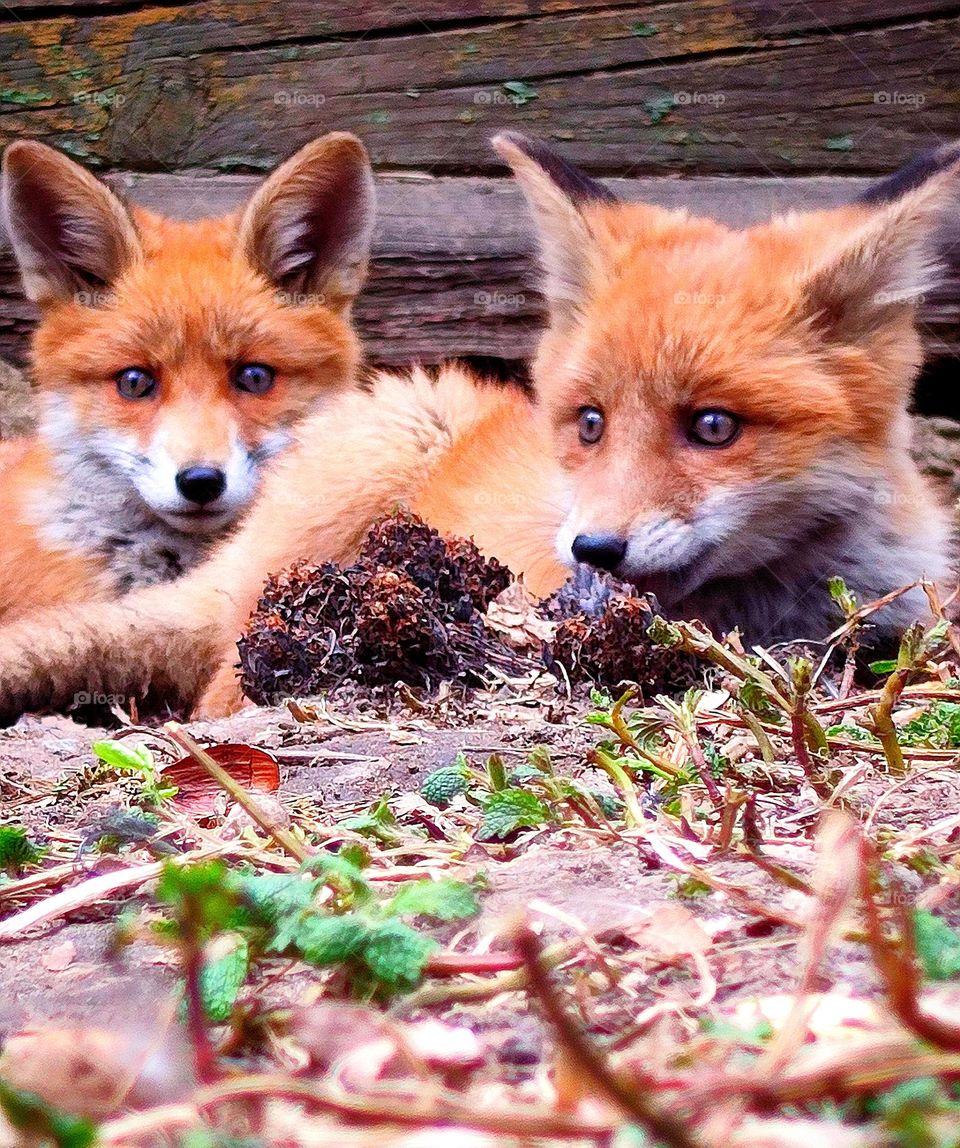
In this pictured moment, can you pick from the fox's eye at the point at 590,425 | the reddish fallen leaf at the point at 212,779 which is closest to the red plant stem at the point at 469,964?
the reddish fallen leaf at the point at 212,779

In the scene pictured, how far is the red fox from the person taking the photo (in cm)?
275

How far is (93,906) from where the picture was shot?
1.25m

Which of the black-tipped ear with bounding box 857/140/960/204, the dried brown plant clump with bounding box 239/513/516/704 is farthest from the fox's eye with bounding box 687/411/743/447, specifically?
the black-tipped ear with bounding box 857/140/960/204

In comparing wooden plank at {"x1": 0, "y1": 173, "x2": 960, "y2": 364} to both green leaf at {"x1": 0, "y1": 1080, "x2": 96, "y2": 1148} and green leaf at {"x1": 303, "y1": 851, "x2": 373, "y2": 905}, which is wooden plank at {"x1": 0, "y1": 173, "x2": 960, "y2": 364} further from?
green leaf at {"x1": 0, "y1": 1080, "x2": 96, "y2": 1148}

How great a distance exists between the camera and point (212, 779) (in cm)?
178

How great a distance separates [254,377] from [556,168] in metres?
1.34

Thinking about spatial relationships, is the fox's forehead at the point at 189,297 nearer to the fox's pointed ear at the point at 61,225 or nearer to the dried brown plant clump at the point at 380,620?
the fox's pointed ear at the point at 61,225

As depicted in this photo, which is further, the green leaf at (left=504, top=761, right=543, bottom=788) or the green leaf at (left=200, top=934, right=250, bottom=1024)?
the green leaf at (left=504, top=761, right=543, bottom=788)

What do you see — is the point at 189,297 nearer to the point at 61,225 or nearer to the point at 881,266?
the point at 61,225

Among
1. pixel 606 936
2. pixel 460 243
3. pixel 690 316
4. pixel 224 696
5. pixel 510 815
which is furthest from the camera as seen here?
pixel 460 243

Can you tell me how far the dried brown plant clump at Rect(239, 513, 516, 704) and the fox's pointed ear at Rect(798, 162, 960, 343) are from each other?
41.0 inches

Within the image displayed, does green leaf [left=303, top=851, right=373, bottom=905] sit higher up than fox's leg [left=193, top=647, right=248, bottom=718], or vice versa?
green leaf [left=303, top=851, right=373, bottom=905]

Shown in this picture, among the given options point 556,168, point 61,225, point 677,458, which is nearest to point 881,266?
point 677,458

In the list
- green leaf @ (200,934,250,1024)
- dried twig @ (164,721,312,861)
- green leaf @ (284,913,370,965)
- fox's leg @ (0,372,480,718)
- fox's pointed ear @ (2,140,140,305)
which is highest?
fox's pointed ear @ (2,140,140,305)
